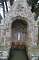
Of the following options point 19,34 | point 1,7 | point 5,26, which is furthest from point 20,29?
point 1,7

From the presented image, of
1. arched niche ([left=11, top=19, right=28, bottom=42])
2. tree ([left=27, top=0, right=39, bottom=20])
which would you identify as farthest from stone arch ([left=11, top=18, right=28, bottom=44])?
tree ([left=27, top=0, right=39, bottom=20])

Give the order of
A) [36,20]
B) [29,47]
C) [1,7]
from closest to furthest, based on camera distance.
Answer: [29,47] < [36,20] < [1,7]

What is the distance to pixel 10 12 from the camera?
7.65 metres

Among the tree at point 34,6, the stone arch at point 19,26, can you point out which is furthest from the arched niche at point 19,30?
the tree at point 34,6

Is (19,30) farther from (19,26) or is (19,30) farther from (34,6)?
(34,6)

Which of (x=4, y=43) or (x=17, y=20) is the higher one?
(x=17, y=20)

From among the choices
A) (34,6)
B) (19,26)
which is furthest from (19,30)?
(34,6)

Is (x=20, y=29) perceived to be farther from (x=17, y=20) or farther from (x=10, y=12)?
(x=10, y=12)

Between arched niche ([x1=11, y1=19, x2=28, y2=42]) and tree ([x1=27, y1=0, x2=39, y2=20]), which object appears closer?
arched niche ([x1=11, y1=19, x2=28, y2=42])

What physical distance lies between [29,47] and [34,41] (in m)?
0.44

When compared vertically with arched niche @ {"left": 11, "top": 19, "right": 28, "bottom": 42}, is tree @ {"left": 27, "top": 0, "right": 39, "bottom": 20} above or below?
above

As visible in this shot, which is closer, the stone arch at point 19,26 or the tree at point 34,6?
the stone arch at point 19,26

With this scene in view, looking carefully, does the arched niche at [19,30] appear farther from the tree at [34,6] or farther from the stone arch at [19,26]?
the tree at [34,6]

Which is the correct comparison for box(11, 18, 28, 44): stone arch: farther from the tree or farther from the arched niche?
the tree
